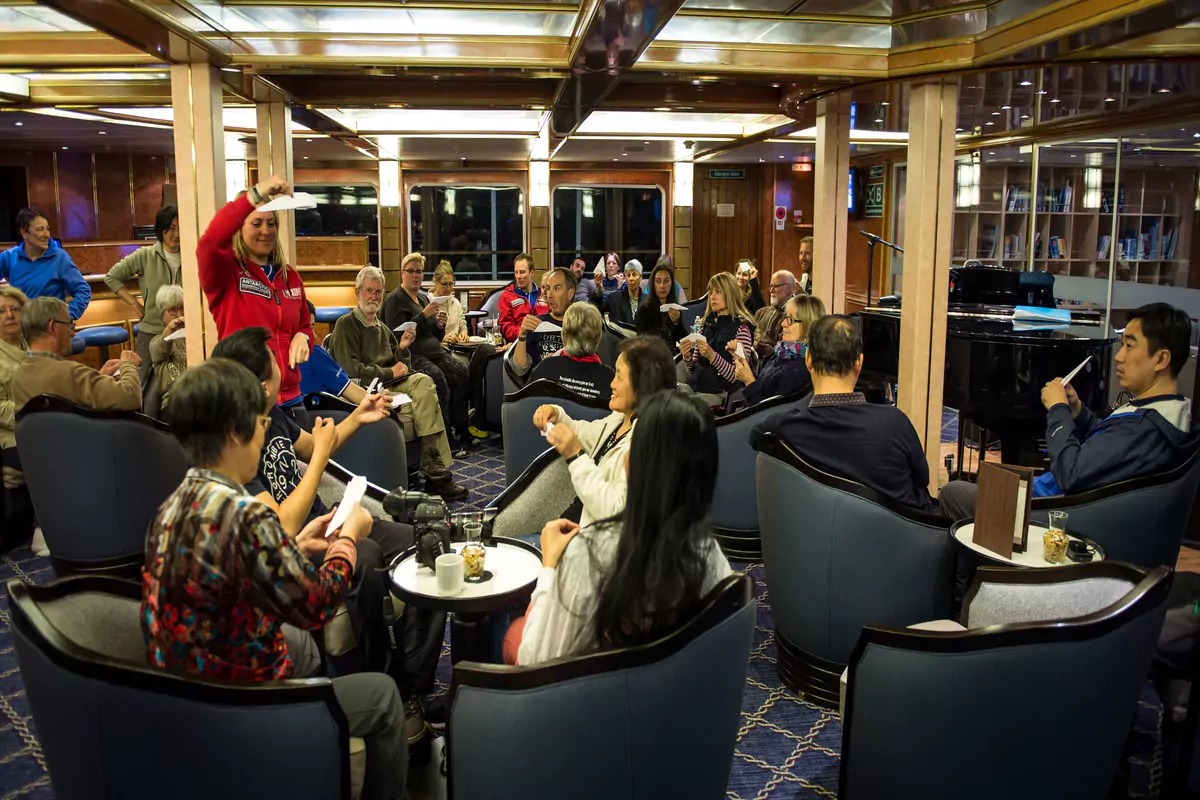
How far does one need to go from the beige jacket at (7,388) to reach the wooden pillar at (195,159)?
2.79 ft

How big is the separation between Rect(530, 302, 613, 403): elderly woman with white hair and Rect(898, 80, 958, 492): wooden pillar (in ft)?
6.88

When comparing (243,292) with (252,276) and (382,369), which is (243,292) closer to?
(252,276)

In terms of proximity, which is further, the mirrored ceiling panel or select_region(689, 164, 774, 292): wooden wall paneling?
select_region(689, 164, 774, 292): wooden wall paneling

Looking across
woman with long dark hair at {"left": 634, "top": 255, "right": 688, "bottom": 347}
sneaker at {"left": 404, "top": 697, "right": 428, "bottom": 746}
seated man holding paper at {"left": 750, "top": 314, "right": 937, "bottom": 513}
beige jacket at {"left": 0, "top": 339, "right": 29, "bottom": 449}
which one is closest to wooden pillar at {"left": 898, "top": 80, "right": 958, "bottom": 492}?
woman with long dark hair at {"left": 634, "top": 255, "right": 688, "bottom": 347}

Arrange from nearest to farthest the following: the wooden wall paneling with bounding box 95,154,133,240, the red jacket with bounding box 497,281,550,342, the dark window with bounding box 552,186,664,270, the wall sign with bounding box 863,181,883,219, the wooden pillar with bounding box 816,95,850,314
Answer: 1. the wooden pillar with bounding box 816,95,850,314
2. the red jacket with bounding box 497,281,550,342
3. the wall sign with bounding box 863,181,883,219
4. the wooden wall paneling with bounding box 95,154,133,240
5. the dark window with bounding box 552,186,664,270

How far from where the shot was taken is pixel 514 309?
7609 millimetres

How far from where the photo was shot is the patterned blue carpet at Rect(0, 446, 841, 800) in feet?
9.14

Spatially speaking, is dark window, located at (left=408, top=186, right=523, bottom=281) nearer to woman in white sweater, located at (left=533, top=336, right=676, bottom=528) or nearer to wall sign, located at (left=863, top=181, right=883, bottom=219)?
wall sign, located at (left=863, top=181, right=883, bottom=219)

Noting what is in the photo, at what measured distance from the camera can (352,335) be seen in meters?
5.89

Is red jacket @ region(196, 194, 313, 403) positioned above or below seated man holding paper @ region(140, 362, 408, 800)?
above

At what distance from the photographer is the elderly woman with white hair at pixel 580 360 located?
478 cm

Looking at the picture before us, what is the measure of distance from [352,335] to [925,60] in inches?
155

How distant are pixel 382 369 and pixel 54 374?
2134 millimetres

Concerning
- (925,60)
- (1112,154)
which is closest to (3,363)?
(925,60)
